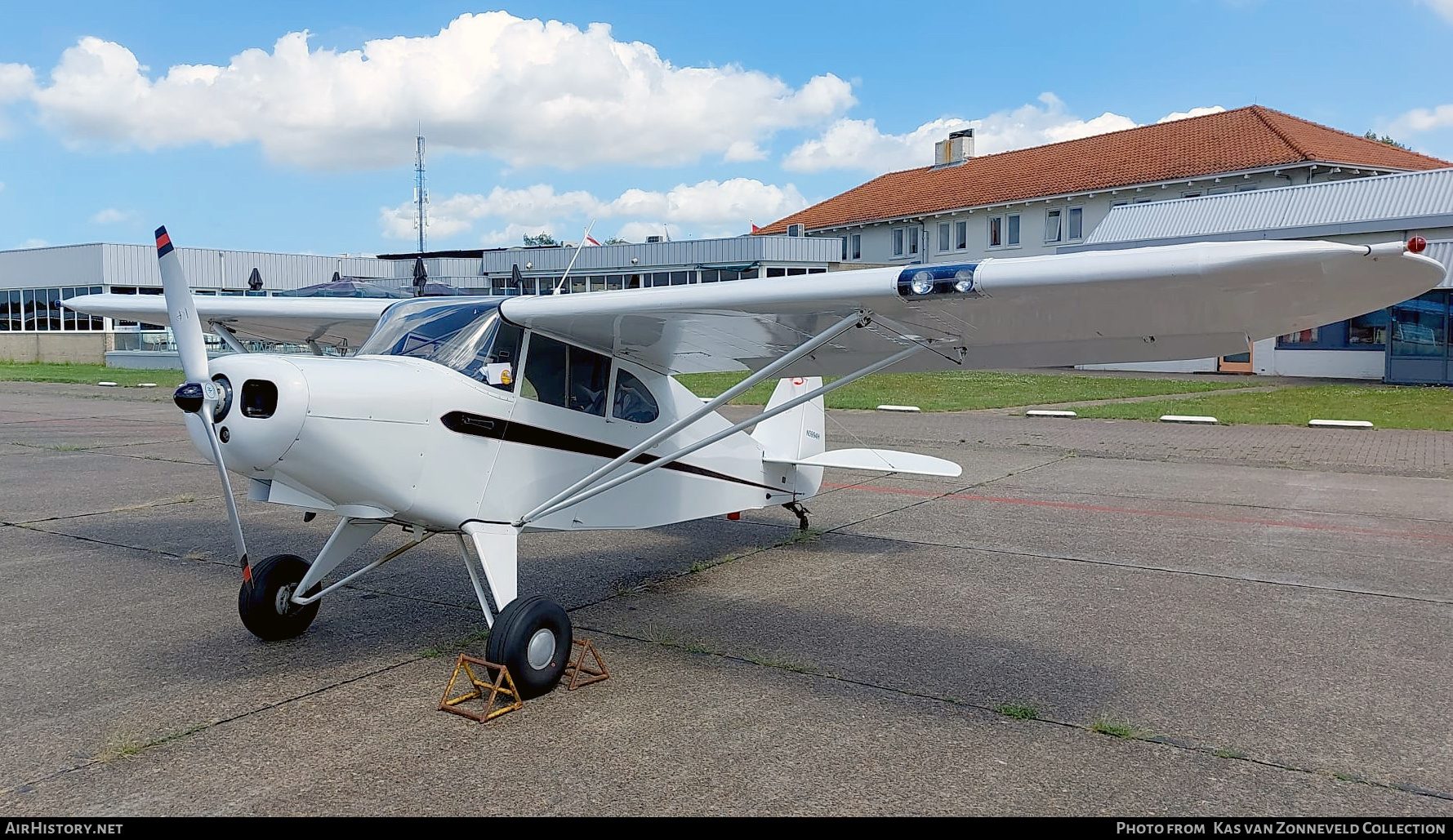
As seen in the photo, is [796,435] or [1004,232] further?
[1004,232]

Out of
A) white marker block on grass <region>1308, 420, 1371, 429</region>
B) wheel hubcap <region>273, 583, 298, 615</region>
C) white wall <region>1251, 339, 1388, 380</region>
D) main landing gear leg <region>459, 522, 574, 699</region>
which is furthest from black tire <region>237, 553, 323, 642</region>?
white wall <region>1251, 339, 1388, 380</region>

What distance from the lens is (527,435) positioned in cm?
584

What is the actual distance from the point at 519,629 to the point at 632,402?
2.08m

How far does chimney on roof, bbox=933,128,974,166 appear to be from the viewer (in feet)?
167

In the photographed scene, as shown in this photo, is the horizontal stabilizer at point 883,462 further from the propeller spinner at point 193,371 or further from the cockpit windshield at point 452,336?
the propeller spinner at point 193,371

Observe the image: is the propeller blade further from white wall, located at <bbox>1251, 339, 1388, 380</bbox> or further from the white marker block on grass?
white wall, located at <bbox>1251, 339, 1388, 380</bbox>

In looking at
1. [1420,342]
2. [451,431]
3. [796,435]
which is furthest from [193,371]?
[1420,342]

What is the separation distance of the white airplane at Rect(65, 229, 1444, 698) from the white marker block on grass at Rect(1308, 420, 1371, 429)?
14.6 metres

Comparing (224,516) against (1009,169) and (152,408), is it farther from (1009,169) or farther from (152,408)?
(1009,169)

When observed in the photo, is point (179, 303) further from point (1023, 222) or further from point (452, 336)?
point (1023, 222)

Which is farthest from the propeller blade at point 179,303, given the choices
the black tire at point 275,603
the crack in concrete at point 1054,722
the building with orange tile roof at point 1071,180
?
the building with orange tile roof at point 1071,180

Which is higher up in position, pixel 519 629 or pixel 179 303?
pixel 179 303

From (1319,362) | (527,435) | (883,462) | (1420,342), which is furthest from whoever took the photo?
(1319,362)

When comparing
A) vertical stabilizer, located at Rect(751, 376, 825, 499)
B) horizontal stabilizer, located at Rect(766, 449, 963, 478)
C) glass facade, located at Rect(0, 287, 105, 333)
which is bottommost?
horizontal stabilizer, located at Rect(766, 449, 963, 478)
